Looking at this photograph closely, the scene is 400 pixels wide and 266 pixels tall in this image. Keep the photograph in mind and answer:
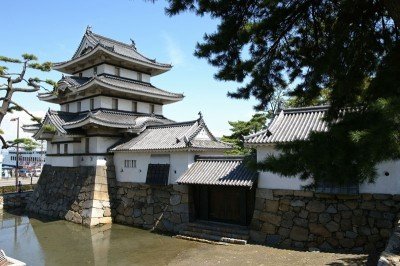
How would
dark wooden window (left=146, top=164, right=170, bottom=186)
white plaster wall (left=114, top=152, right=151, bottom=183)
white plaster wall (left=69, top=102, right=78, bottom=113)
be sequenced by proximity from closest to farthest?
dark wooden window (left=146, top=164, right=170, bottom=186) < white plaster wall (left=114, top=152, right=151, bottom=183) < white plaster wall (left=69, top=102, right=78, bottom=113)

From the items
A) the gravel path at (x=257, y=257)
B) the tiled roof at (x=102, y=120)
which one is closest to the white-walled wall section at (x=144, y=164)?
the tiled roof at (x=102, y=120)

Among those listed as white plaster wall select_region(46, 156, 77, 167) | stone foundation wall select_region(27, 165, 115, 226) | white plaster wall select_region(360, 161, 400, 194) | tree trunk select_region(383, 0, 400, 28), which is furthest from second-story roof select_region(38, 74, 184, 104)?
tree trunk select_region(383, 0, 400, 28)

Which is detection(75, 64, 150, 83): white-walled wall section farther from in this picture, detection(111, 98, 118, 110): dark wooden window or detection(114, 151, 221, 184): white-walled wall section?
detection(114, 151, 221, 184): white-walled wall section

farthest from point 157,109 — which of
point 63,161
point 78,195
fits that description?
point 78,195

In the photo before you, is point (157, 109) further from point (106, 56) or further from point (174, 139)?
point (174, 139)

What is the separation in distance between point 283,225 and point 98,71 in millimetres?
14149

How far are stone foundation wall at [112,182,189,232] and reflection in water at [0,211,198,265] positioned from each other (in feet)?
2.15

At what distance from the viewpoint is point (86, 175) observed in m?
17.2

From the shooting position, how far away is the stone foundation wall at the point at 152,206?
46.1ft

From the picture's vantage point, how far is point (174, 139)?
15531 mm

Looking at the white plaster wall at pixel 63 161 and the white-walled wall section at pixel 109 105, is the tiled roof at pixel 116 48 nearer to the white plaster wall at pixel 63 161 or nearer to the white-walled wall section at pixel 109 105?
the white-walled wall section at pixel 109 105

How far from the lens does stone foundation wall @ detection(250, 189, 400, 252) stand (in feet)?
32.7

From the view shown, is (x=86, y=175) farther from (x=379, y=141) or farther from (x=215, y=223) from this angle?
(x=379, y=141)

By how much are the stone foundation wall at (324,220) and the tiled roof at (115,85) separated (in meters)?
10.3
